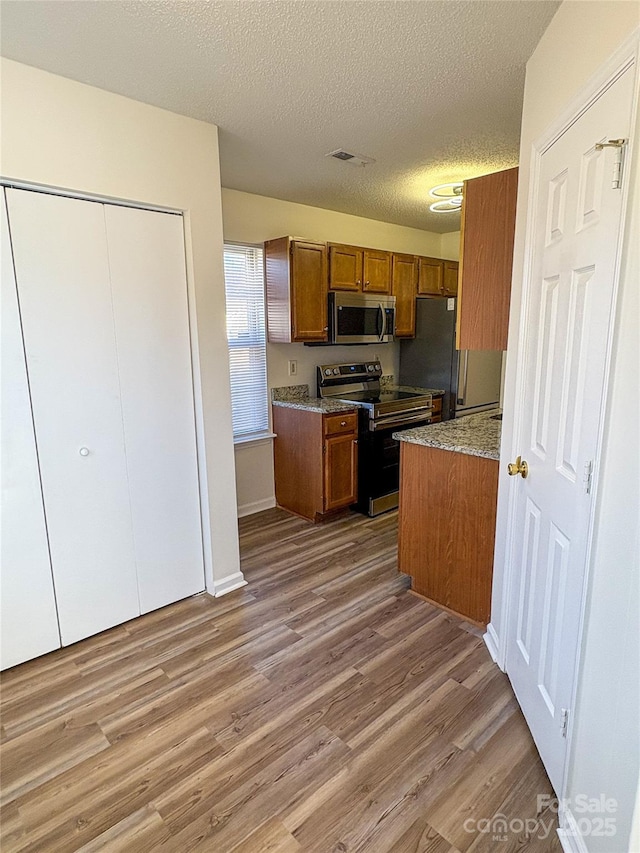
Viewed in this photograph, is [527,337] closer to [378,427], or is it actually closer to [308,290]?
[378,427]

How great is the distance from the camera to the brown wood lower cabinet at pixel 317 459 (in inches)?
142

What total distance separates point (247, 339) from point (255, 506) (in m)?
1.43

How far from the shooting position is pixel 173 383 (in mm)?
2486

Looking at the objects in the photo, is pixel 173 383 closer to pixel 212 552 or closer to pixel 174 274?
pixel 174 274

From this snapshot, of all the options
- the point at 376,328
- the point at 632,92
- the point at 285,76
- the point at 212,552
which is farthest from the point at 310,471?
the point at 632,92

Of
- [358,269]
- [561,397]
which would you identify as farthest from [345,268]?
[561,397]

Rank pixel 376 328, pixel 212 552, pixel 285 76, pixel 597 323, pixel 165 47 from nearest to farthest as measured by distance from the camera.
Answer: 1. pixel 597 323
2. pixel 165 47
3. pixel 285 76
4. pixel 212 552
5. pixel 376 328

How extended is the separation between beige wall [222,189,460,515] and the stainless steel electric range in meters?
0.24

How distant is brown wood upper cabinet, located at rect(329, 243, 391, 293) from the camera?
3846 millimetres

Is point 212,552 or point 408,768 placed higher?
point 212,552

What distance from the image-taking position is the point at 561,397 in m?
1.45

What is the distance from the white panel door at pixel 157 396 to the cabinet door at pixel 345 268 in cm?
168

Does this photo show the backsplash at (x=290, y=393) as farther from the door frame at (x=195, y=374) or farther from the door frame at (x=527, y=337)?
the door frame at (x=527, y=337)

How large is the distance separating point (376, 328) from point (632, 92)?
3164mm
